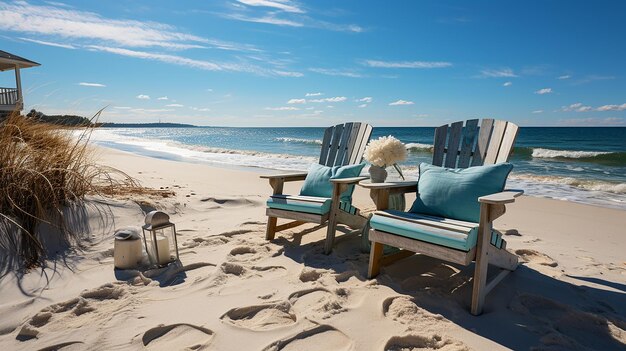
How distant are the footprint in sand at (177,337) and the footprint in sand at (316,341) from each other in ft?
1.02

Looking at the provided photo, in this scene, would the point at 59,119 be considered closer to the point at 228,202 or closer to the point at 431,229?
the point at 228,202

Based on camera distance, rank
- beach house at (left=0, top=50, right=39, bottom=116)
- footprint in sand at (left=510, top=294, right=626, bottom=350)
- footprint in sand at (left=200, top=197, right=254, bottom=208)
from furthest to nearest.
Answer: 1. beach house at (left=0, top=50, right=39, bottom=116)
2. footprint in sand at (left=200, top=197, right=254, bottom=208)
3. footprint in sand at (left=510, top=294, right=626, bottom=350)

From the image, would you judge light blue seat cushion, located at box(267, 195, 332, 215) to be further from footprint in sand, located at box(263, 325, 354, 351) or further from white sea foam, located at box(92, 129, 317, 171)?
white sea foam, located at box(92, 129, 317, 171)

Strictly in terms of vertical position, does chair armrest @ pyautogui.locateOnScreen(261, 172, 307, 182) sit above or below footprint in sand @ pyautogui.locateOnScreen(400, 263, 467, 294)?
above

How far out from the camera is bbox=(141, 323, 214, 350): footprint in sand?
1.57 metres

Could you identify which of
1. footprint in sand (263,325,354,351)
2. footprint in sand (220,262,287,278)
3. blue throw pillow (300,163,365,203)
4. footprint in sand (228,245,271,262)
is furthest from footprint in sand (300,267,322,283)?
blue throw pillow (300,163,365,203)

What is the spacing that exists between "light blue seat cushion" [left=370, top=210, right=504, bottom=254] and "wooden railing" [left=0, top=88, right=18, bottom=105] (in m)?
12.6

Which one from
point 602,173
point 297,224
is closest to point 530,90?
point 602,173

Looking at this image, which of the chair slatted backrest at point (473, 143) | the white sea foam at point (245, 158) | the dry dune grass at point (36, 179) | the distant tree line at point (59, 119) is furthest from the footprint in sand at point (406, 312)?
the white sea foam at point (245, 158)

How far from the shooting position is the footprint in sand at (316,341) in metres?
1.57

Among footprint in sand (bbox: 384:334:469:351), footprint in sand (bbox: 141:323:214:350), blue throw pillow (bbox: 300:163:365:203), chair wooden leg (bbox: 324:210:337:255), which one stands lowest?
footprint in sand (bbox: 141:323:214:350)

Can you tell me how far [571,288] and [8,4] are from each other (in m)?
7.26

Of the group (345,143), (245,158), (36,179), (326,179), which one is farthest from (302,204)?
(245,158)

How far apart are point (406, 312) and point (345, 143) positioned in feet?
6.51
